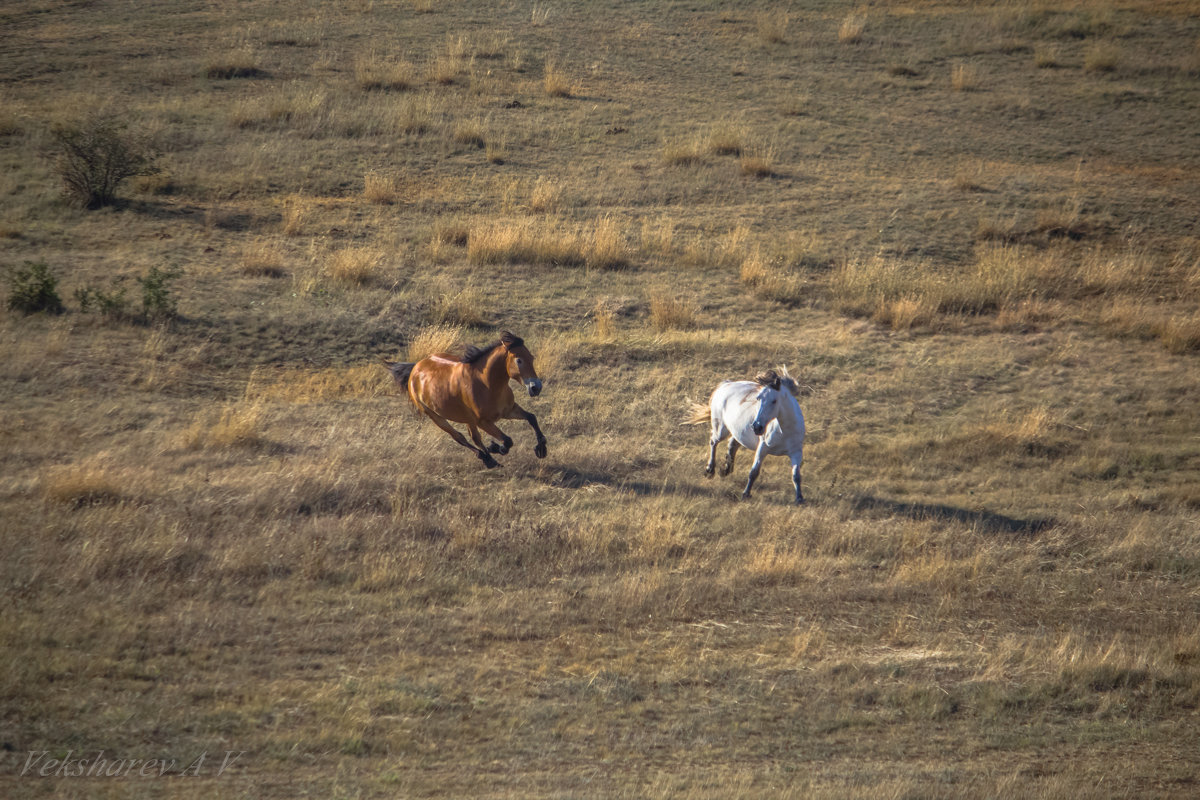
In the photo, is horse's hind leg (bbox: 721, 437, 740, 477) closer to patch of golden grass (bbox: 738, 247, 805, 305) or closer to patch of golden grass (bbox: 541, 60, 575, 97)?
patch of golden grass (bbox: 738, 247, 805, 305)

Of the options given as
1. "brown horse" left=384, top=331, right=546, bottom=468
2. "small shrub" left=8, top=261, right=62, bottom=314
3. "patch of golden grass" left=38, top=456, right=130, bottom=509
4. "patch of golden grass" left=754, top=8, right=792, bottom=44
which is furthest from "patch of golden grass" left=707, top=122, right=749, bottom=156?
"patch of golden grass" left=38, top=456, right=130, bottom=509

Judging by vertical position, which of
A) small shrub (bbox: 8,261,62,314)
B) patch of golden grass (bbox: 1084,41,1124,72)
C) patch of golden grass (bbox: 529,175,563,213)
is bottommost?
small shrub (bbox: 8,261,62,314)

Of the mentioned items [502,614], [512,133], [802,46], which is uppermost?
[802,46]

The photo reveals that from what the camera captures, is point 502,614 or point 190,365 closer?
point 502,614

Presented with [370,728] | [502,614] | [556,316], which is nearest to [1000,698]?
[502,614]

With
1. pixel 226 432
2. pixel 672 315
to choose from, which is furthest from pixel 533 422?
pixel 672 315

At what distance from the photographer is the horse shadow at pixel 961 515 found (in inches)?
346

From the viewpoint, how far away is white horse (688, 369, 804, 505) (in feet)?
29.6

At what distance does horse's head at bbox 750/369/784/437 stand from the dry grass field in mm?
851

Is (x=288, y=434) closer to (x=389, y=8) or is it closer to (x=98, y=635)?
(x=98, y=635)

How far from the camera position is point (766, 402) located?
8938 millimetres

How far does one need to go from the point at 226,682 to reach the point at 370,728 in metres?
1.11

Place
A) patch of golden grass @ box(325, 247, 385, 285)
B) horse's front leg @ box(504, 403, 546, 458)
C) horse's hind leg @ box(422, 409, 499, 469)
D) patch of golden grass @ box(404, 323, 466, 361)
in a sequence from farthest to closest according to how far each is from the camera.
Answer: patch of golden grass @ box(325, 247, 385, 285)
patch of golden grass @ box(404, 323, 466, 361)
horse's hind leg @ box(422, 409, 499, 469)
horse's front leg @ box(504, 403, 546, 458)

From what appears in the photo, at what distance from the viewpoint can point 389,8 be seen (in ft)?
92.0
